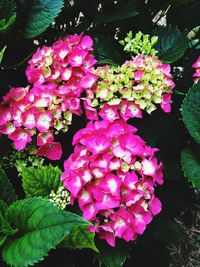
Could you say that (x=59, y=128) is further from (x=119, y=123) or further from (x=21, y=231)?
(x=21, y=231)

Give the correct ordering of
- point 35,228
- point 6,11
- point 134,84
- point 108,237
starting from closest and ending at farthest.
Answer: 1. point 35,228
2. point 108,237
3. point 134,84
4. point 6,11

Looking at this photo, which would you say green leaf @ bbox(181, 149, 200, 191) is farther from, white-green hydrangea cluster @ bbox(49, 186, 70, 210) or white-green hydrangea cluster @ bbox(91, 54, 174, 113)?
white-green hydrangea cluster @ bbox(49, 186, 70, 210)

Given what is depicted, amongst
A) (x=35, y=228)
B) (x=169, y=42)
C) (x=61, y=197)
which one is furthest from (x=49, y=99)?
(x=169, y=42)

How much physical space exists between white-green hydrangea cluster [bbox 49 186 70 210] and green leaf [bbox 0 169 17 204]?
0.35ft

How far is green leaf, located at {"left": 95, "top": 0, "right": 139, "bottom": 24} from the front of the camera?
1.56 m

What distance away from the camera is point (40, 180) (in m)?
1.28

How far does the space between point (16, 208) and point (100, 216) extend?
0.73 ft

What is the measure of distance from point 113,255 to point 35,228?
0.92 ft

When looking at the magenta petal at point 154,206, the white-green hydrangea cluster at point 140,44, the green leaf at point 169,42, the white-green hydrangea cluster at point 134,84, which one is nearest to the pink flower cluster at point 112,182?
the magenta petal at point 154,206

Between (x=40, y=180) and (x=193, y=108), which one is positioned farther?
(x=193, y=108)

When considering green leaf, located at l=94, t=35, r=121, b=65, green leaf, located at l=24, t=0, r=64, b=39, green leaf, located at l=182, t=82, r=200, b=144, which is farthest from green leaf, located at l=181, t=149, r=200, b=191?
green leaf, located at l=24, t=0, r=64, b=39

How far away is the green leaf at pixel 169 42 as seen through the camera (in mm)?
1543

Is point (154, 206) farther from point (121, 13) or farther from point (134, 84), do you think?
point (121, 13)

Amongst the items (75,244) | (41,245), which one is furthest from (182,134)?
(41,245)
